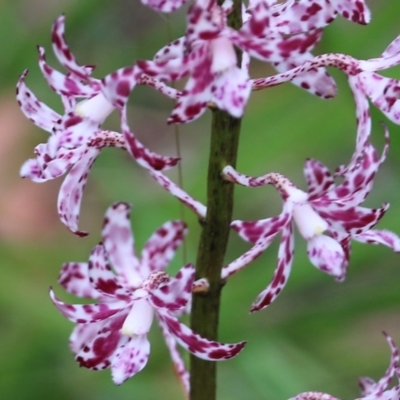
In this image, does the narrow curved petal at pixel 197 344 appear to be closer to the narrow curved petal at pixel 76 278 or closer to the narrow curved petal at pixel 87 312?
the narrow curved petal at pixel 87 312

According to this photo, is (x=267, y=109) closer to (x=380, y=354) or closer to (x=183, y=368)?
(x=380, y=354)

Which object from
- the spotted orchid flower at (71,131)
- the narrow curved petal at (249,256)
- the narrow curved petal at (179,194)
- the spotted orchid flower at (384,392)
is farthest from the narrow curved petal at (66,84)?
the spotted orchid flower at (384,392)

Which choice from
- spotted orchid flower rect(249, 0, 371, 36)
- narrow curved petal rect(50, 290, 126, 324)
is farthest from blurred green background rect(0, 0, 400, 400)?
narrow curved petal rect(50, 290, 126, 324)

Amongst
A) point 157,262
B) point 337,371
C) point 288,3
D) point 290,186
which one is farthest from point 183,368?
point 337,371

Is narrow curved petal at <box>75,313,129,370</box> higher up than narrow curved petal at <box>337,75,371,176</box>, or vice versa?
narrow curved petal at <box>337,75,371,176</box>

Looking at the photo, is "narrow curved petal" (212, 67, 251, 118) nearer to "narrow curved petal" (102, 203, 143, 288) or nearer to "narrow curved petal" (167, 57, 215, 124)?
"narrow curved petal" (167, 57, 215, 124)

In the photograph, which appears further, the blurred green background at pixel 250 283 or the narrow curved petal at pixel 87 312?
the blurred green background at pixel 250 283
